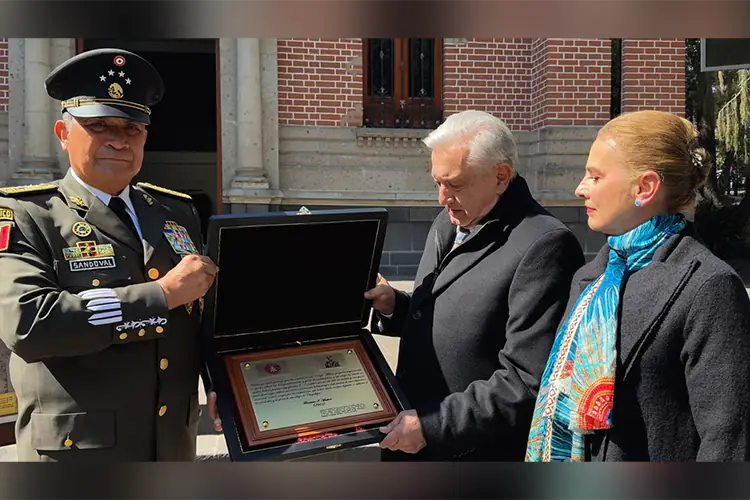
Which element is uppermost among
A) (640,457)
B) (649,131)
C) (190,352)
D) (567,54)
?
(567,54)

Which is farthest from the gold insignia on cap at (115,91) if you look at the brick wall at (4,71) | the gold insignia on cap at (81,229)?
the brick wall at (4,71)

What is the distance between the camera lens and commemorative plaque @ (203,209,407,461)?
63.7 inches

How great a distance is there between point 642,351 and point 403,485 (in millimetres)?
776

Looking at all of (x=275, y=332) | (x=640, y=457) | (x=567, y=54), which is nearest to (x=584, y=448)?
(x=640, y=457)

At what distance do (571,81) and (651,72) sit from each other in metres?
1.04

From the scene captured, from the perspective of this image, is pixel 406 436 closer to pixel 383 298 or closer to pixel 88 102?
pixel 383 298

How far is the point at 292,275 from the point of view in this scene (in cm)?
182

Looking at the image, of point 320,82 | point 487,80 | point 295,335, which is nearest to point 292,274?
point 295,335

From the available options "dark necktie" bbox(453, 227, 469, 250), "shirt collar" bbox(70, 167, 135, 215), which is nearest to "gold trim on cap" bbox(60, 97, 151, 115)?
"shirt collar" bbox(70, 167, 135, 215)

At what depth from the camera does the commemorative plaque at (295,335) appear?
1.62 m

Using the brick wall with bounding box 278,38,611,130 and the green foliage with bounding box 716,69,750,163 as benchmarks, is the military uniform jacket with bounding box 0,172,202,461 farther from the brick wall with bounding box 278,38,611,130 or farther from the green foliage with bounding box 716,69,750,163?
the green foliage with bounding box 716,69,750,163

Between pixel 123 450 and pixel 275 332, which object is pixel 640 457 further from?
pixel 123 450

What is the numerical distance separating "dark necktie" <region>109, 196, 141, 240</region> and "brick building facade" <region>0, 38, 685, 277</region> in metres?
5.57

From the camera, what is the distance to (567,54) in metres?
7.49
